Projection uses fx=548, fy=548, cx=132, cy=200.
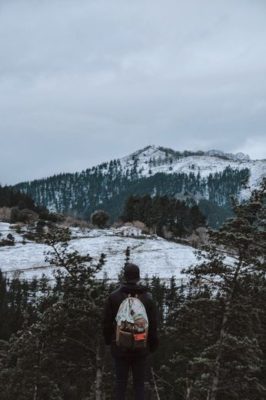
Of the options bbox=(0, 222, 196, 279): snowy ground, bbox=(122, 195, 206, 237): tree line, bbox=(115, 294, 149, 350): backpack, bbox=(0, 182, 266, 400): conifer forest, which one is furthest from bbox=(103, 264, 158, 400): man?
bbox=(122, 195, 206, 237): tree line

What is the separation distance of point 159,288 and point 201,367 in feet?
259

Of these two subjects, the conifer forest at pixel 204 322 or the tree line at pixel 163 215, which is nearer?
the conifer forest at pixel 204 322

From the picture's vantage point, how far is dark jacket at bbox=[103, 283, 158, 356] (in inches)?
336

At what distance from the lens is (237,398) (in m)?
18.3

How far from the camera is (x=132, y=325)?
838cm

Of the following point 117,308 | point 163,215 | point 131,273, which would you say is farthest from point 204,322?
point 163,215

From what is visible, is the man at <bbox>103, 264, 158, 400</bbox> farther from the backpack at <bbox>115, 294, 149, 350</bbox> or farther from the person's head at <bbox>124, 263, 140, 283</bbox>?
the backpack at <bbox>115, 294, 149, 350</bbox>

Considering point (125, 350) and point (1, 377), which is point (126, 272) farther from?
point (1, 377)

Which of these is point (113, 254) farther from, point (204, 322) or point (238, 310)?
point (238, 310)

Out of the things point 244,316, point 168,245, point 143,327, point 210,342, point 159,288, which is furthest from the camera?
point 168,245

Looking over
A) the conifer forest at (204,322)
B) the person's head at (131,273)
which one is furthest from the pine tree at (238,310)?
the person's head at (131,273)

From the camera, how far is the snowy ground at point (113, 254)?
116188 millimetres

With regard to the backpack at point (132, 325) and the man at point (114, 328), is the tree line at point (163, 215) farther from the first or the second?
the backpack at point (132, 325)

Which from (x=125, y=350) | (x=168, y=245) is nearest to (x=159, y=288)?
(x=168, y=245)
